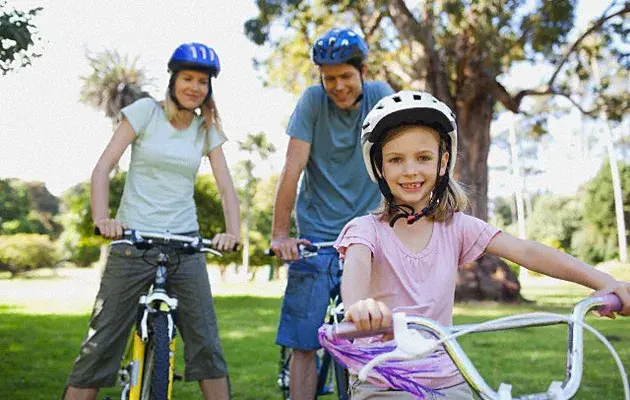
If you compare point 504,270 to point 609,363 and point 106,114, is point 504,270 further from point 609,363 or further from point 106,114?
point 106,114

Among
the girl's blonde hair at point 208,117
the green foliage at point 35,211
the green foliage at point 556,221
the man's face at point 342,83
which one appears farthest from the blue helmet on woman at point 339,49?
the green foliage at point 35,211

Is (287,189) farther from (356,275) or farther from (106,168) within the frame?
(356,275)

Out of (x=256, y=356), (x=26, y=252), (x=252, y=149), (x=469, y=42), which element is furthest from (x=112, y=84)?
(x=256, y=356)

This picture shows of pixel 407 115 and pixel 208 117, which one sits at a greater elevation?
pixel 208 117

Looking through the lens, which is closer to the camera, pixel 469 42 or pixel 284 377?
pixel 284 377

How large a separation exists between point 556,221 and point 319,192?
161ft

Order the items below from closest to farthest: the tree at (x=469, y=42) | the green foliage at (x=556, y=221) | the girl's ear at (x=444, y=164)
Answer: the girl's ear at (x=444, y=164) → the tree at (x=469, y=42) → the green foliage at (x=556, y=221)

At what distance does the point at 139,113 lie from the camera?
4.28 metres

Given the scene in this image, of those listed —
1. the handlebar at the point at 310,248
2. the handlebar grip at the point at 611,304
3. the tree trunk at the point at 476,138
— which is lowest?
the handlebar grip at the point at 611,304

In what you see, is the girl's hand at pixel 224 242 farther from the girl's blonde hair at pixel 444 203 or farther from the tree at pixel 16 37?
the tree at pixel 16 37

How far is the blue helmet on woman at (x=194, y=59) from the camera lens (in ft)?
14.0

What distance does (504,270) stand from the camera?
19.5 metres

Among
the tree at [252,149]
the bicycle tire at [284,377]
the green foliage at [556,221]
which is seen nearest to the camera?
the bicycle tire at [284,377]

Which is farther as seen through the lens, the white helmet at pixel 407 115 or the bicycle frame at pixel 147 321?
the bicycle frame at pixel 147 321
